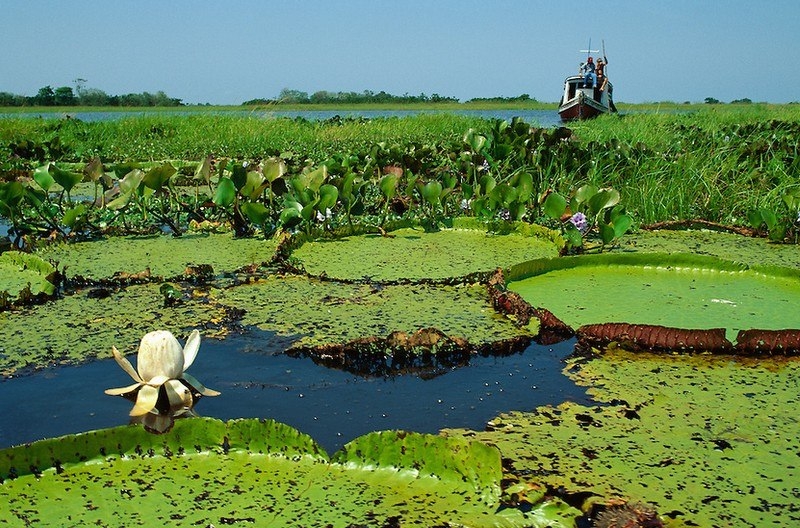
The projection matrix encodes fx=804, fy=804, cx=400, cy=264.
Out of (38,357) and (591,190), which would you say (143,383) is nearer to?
(38,357)

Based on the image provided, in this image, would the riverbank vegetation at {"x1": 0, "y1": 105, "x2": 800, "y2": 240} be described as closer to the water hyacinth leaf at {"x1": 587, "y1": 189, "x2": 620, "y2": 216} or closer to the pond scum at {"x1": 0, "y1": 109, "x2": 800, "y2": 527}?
the pond scum at {"x1": 0, "y1": 109, "x2": 800, "y2": 527}

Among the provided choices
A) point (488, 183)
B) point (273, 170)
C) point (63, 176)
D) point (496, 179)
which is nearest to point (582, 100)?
point (496, 179)

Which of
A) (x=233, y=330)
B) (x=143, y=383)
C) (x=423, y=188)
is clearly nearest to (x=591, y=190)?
(x=423, y=188)

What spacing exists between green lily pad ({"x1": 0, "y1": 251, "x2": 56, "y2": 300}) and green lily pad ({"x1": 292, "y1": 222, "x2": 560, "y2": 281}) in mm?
1140

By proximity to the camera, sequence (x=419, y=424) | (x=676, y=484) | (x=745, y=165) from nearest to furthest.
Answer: (x=676, y=484)
(x=419, y=424)
(x=745, y=165)

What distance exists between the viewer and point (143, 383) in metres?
2.19

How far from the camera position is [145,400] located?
217 centimetres

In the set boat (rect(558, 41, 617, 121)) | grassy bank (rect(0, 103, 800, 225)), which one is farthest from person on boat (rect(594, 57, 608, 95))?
grassy bank (rect(0, 103, 800, 225))

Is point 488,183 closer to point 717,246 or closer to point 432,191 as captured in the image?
point 432,191

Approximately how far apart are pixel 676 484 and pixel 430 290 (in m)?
1.76

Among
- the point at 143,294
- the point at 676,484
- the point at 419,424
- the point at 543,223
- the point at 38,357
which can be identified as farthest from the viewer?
the point at 543,223

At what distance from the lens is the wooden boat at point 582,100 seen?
893 inches

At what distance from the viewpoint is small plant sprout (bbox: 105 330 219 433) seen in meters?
2.15

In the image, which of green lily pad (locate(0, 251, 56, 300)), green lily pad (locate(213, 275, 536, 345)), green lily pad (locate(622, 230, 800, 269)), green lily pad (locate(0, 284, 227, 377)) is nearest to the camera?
green lily pad (locate(0, 284, 227, 377))
